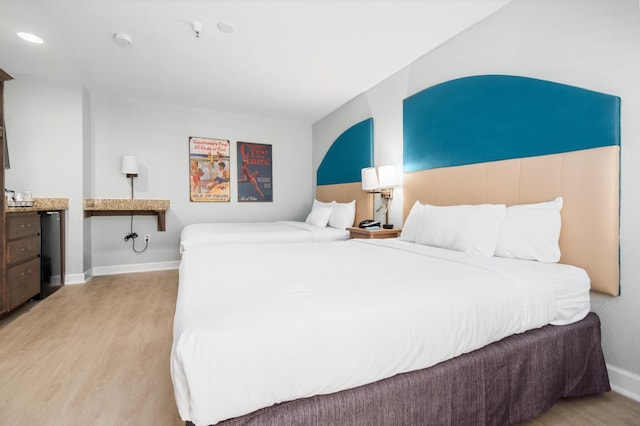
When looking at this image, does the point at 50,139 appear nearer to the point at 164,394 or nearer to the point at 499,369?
the point at 164,394

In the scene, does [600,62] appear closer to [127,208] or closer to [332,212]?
[332,212]

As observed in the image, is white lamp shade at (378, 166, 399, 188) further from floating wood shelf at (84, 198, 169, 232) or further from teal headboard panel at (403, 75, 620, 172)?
floating wood shelf at (84, 198, 169, 232)

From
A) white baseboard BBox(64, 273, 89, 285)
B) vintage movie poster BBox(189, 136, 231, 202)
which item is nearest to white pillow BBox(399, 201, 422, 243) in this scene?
vintage movie poster BBox(189, 136, 231, 202)

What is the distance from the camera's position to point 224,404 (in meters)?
0.78

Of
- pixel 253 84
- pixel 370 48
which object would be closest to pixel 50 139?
pixel 253 84

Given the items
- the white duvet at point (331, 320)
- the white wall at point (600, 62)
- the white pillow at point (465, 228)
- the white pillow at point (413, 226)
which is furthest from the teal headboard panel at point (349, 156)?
the white duvet at point (331, 320)

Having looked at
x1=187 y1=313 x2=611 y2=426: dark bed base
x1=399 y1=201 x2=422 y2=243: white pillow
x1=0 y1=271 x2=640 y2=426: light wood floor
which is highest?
x1=399 y1=201 x2=422 y2=243: white pillow

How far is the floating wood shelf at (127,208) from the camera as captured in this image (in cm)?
383

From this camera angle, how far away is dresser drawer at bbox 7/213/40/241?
8.22 ft

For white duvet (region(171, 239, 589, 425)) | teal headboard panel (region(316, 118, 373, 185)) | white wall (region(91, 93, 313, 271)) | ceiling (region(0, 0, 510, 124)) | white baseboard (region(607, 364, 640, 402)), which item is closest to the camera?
white duvet (region(171, 239, 589, 425))

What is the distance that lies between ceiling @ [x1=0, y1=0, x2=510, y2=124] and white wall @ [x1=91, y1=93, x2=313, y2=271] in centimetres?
43

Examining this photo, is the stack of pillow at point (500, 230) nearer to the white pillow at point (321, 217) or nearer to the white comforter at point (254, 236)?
the white comforter at point (254, 236)

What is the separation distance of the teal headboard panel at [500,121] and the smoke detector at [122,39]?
8.91 ft

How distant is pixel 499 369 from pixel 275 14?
2.69 metres
